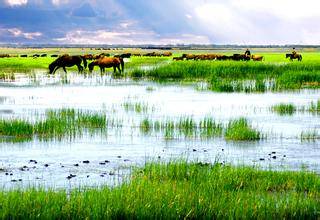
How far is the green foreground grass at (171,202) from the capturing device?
978 centimetres

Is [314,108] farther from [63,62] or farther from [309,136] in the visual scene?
[63,62]

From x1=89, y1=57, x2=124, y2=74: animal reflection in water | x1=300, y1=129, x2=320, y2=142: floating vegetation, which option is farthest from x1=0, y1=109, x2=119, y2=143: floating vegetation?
x1=89, y1=57, x2=124, y2=74: animal reflection in water

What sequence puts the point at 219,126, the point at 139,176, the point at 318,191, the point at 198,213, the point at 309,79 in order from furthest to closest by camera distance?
the point at 309,79
the point at 219,126
the point at 139,176
the point at 318,191
the point at 198,213

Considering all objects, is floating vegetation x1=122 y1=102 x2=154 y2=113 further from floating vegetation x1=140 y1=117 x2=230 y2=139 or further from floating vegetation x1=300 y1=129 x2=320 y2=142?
floating vegetation x1=300 y1=129 x2=320 y2=142

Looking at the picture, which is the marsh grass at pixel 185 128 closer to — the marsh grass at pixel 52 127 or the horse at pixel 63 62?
the marsh grass at pixel 52 127

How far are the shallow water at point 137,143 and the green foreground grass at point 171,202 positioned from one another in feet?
4.99

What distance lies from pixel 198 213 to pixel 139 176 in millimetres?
3022

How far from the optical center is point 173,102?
96.6ft

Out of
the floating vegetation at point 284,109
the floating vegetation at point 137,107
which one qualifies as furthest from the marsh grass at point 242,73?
the floating vegetation at point 137,107

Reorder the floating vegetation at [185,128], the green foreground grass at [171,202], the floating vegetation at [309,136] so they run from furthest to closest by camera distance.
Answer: the floating vegetation at [185,128] → the floating vegetation at [309,136] → the green foreground grass at [171,202]

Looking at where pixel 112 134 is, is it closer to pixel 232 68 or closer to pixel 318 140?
pixel 318 140

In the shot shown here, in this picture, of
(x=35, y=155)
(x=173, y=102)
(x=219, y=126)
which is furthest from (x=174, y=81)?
(x=35, y=155)

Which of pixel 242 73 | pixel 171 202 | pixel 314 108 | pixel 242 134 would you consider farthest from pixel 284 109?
pixel 242 73

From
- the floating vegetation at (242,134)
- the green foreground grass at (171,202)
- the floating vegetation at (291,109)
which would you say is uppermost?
the green foreground grass at (171,202)
